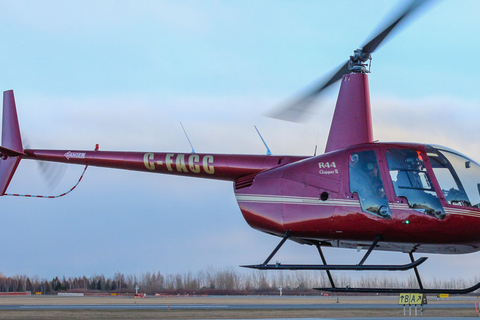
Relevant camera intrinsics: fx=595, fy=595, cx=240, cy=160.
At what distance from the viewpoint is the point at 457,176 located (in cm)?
1143

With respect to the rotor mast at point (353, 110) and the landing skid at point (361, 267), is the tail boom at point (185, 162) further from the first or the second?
the landing skid at point (361, 267)

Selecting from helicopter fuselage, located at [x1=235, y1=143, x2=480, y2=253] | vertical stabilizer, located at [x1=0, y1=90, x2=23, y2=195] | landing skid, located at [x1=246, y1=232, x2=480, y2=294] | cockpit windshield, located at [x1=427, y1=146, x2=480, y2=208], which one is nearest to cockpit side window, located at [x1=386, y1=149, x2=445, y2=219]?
helicopter fuselage, located at [x1=235, y1=143, x2=480, y2=253]

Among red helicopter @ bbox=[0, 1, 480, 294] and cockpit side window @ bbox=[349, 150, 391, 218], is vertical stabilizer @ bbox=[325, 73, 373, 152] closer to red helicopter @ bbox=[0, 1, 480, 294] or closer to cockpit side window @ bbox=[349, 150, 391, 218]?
red helicopter @ bbox=[0, 1, 480, 294]

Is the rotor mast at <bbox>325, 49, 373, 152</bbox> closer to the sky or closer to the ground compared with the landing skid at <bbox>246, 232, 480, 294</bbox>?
closer to the sky

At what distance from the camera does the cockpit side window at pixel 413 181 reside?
11.3 m

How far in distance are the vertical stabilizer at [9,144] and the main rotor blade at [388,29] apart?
10.3 m

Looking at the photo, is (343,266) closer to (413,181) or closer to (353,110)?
(413,181)

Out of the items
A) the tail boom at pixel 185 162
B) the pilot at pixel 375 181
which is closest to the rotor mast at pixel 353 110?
the tail boom at pixel 185 162

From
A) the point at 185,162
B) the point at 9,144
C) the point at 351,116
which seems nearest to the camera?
the point at 351,116

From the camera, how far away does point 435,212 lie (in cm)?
1129

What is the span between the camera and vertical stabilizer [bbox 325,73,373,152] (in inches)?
529

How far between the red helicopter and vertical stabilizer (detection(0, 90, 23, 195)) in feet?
20.9

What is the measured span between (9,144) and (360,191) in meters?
11.0

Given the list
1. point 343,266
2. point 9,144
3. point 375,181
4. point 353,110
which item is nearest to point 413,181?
point 375,181
